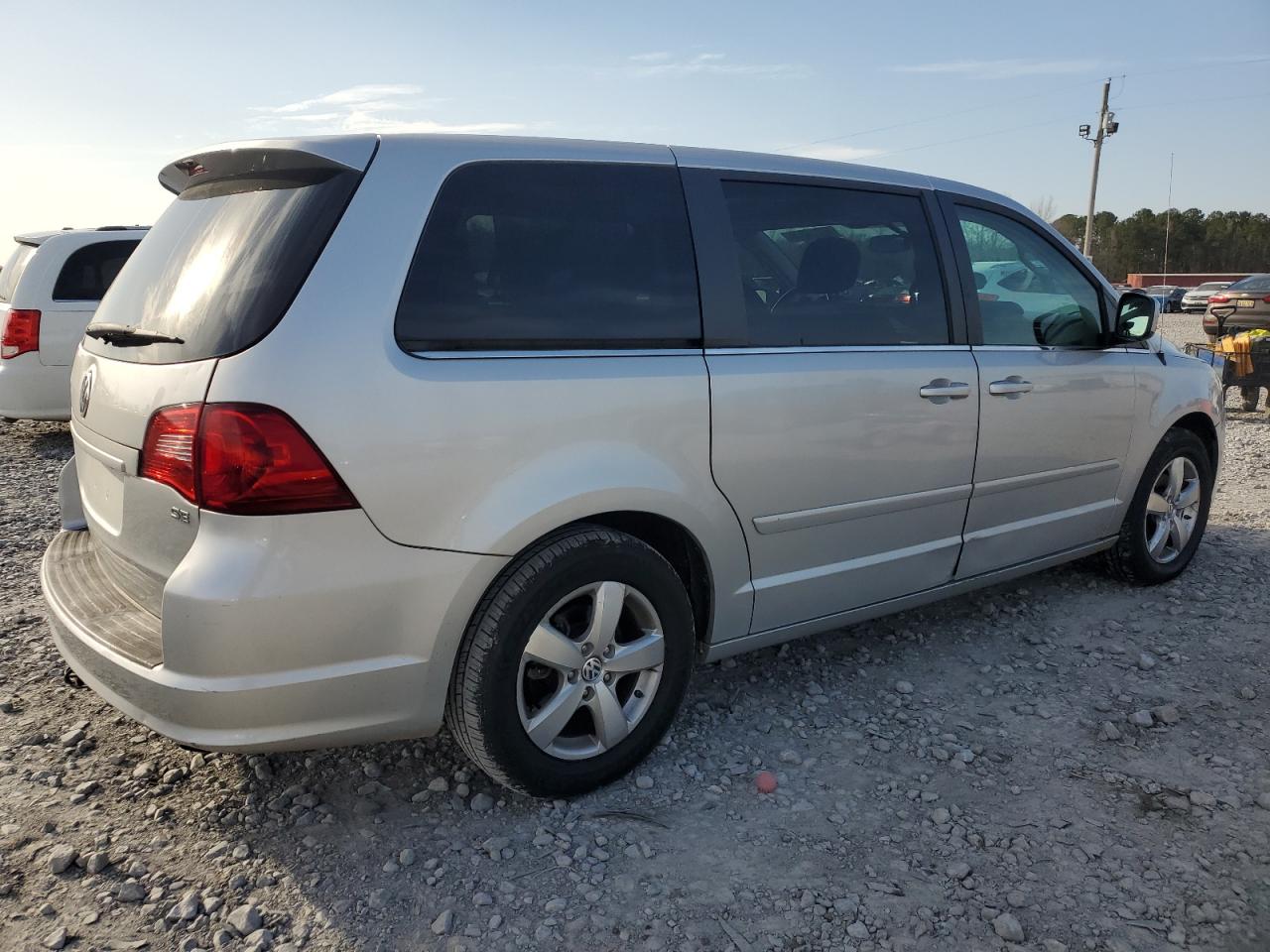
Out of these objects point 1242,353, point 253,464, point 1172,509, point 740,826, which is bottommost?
point 740,826

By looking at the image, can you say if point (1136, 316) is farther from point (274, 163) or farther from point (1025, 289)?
point (274, 163)

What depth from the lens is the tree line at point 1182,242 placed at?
175ft

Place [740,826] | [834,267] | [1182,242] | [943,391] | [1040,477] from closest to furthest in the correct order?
[740,826], [834,267], [943,391], [1040,477], [1182,242]

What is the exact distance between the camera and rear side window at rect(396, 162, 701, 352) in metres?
2.42

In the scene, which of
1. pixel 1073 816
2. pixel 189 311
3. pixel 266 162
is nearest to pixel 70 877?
pixel 189 311

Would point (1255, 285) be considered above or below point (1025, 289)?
above

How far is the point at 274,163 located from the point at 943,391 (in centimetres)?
222

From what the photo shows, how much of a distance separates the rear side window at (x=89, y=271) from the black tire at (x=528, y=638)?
6.34 meters

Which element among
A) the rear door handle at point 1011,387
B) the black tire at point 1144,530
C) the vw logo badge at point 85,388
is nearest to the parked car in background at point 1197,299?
the black tire at point 1144,530

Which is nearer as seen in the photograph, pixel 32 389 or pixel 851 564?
pixel 851 564

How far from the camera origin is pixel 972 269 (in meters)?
3.65

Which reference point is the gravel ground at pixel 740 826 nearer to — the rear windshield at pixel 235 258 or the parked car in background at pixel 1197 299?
the rear windshield at pixel 235 258

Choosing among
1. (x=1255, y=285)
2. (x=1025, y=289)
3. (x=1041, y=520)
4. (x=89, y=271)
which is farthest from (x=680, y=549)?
(x=1255, y=285)

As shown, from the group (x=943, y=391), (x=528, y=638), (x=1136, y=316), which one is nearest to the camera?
(x=528, y=638)
